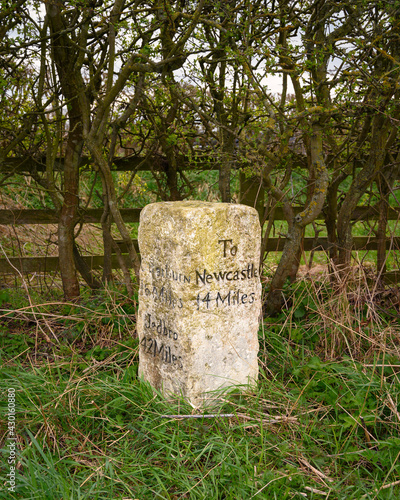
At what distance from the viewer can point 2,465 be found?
1918 mm

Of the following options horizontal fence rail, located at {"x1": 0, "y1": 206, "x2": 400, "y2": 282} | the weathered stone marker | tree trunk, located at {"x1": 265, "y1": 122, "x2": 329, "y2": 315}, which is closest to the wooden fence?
horizontal fence rail, located at {"x1": 0, "y1": 206, "x2": 400, "y2": 282}

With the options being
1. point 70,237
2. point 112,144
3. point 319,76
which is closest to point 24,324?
point 70,237

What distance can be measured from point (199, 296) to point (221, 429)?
0.63m

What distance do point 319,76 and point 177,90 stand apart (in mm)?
971

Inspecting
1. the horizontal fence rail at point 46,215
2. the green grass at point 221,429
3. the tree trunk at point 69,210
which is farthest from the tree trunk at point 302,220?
the tree trunk at point 69,210

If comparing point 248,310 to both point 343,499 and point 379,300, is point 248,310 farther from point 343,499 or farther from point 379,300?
point 379,300

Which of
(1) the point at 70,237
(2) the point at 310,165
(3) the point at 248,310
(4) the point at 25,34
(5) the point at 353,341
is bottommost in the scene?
(5) the point at 353,341

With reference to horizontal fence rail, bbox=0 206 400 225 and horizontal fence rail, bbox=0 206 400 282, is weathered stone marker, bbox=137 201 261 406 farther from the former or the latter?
horizontal fence rail, bbox=0 206 400 225

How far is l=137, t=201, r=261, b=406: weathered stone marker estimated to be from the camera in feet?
7.35

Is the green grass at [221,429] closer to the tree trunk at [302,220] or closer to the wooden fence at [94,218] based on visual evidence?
the tree trunk at [302,220]

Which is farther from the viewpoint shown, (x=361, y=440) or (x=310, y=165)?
(x=310, y=165)

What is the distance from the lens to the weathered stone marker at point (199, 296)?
224 centimetres

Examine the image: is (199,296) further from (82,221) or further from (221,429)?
(82,221)

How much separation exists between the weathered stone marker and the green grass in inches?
5.6
